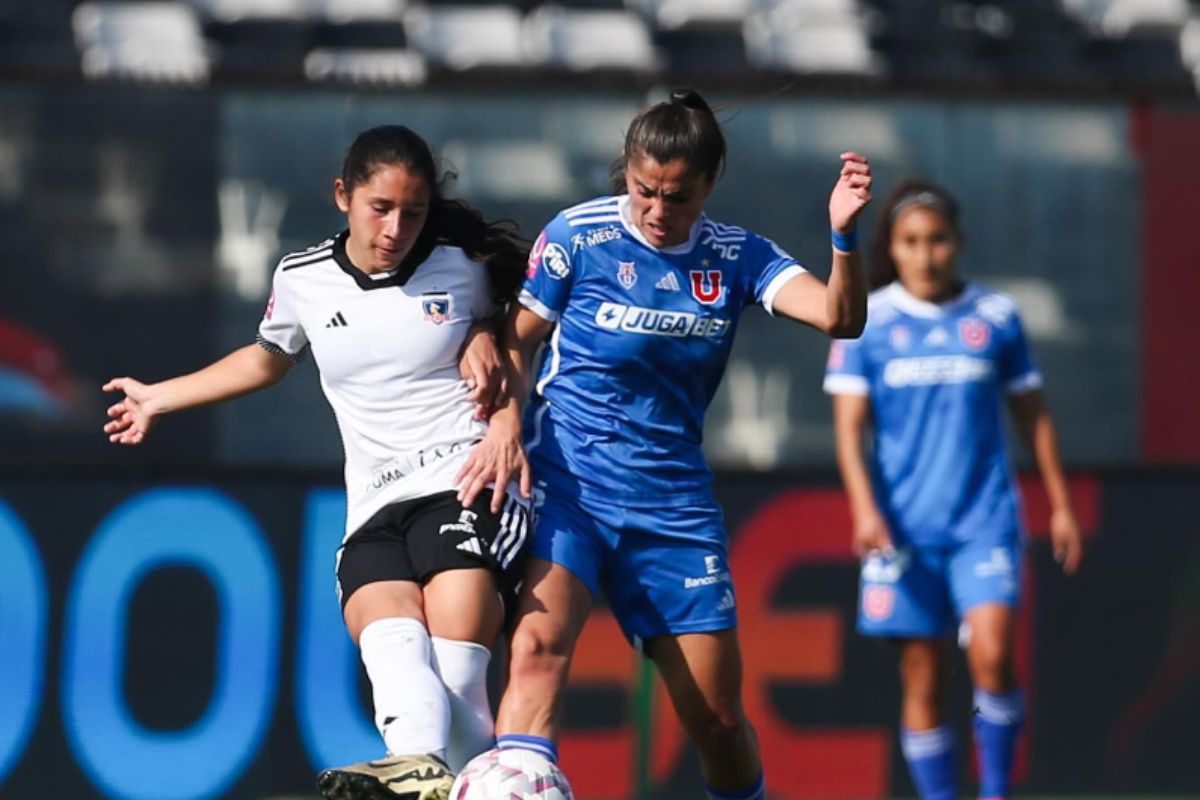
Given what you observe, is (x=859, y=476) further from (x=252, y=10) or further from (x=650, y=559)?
(x=252, y=10)

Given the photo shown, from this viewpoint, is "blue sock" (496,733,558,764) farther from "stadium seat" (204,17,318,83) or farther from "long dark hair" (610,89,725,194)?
"stadium seat" (204,17,318,83)

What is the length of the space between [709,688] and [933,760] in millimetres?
2114

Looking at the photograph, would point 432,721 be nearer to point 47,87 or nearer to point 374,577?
point 374,577

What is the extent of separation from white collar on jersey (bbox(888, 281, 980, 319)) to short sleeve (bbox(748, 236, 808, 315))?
2.15 m

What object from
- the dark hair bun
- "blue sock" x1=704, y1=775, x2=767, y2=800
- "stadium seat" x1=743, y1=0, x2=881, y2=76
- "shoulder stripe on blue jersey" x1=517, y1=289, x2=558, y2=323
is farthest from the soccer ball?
"stadium seat" x1=743, y1=0, x2=881, y2=76

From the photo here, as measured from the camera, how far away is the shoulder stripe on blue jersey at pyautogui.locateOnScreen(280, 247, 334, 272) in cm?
495

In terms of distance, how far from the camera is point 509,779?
14.4ft

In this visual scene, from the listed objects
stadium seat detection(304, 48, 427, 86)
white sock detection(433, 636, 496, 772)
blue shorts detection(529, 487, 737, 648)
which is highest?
stadium seat detection(304, 48, 427, 86)

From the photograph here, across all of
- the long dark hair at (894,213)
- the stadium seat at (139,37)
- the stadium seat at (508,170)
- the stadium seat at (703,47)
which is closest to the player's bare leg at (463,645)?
the long dark hair at (894,213)

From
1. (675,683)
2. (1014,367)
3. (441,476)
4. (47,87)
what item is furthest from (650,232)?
(47,87)

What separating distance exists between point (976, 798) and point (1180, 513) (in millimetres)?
1311

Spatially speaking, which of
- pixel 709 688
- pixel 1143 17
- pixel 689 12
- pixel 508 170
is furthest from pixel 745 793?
pixel 1143 17

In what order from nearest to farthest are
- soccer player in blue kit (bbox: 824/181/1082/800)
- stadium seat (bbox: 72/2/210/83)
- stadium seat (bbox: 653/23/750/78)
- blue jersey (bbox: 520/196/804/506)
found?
blue jersey (bbox: 520/196/804/506) < soccer player in blue kit (bbox: 824/181/1082/800) < stadium seat (bbox: 72/2/210/83) < stadium seat (bbox: 653/23/750/78)

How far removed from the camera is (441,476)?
4852 millimetres
